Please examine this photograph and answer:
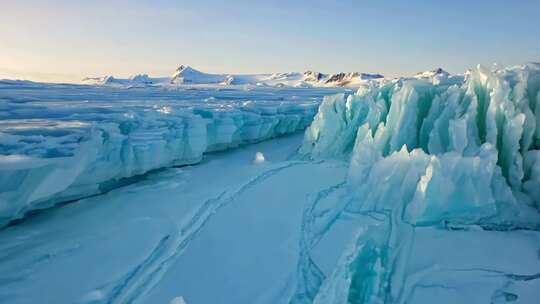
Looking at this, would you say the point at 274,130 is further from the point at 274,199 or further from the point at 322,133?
the point at 274,199

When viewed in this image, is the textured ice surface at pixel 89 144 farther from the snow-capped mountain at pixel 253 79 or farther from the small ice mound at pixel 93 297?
the snow-capped mountain at pixel 253 79

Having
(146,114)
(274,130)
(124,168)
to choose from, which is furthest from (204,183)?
(274,130)

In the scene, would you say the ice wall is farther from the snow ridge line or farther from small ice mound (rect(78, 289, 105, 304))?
small ice mound (rect(78, 289, 105, 304))

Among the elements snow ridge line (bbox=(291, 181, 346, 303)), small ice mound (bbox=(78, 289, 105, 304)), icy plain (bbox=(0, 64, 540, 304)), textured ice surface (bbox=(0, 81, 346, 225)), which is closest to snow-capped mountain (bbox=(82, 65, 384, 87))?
textured ice surface (bbox=(0, 81, 346, 225))

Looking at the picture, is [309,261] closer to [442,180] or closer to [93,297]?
[93,297]

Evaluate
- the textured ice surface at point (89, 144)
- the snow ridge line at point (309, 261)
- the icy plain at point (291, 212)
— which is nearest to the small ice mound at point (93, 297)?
the icy plain at point (291, 212)

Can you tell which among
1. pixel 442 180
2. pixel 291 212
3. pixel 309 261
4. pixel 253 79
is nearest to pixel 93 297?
pixel 309 261
